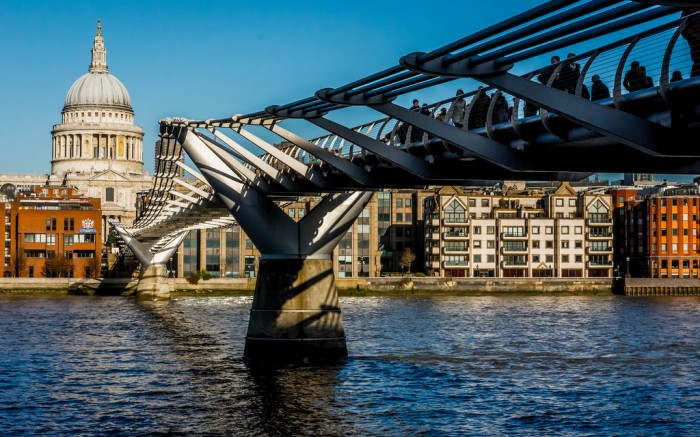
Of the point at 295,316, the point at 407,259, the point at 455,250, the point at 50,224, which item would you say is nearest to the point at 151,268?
the point at 50,224

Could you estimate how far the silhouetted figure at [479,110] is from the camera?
91.0 ft

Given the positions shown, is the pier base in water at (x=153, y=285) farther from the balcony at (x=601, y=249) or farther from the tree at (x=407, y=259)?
the balcony at (x=601, y=249)

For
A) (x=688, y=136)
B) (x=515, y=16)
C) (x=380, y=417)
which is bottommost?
(x=380, y=417)

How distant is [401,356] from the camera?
158 feet

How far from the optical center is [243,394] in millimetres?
35625

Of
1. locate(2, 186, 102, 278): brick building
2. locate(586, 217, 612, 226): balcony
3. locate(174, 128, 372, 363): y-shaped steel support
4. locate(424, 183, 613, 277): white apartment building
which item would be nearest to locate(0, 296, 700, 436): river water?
locate(174, 128, 372, 363): y-shaped steel support

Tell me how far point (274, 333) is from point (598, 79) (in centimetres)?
2273

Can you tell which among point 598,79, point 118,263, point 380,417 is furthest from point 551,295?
point 598,79

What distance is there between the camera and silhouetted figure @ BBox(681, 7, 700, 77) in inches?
776

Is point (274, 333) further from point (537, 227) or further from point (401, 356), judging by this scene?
point (537, 227)

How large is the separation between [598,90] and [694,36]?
11.1 feet

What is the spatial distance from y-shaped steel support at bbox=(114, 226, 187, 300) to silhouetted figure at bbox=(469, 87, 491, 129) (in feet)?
266

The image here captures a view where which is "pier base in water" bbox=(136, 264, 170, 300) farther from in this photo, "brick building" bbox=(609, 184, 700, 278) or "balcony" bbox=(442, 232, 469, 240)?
"brick building" bbox=(609, 184, 700, 278)

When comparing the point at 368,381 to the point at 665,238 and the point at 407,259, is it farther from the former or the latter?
the point at 665,238
